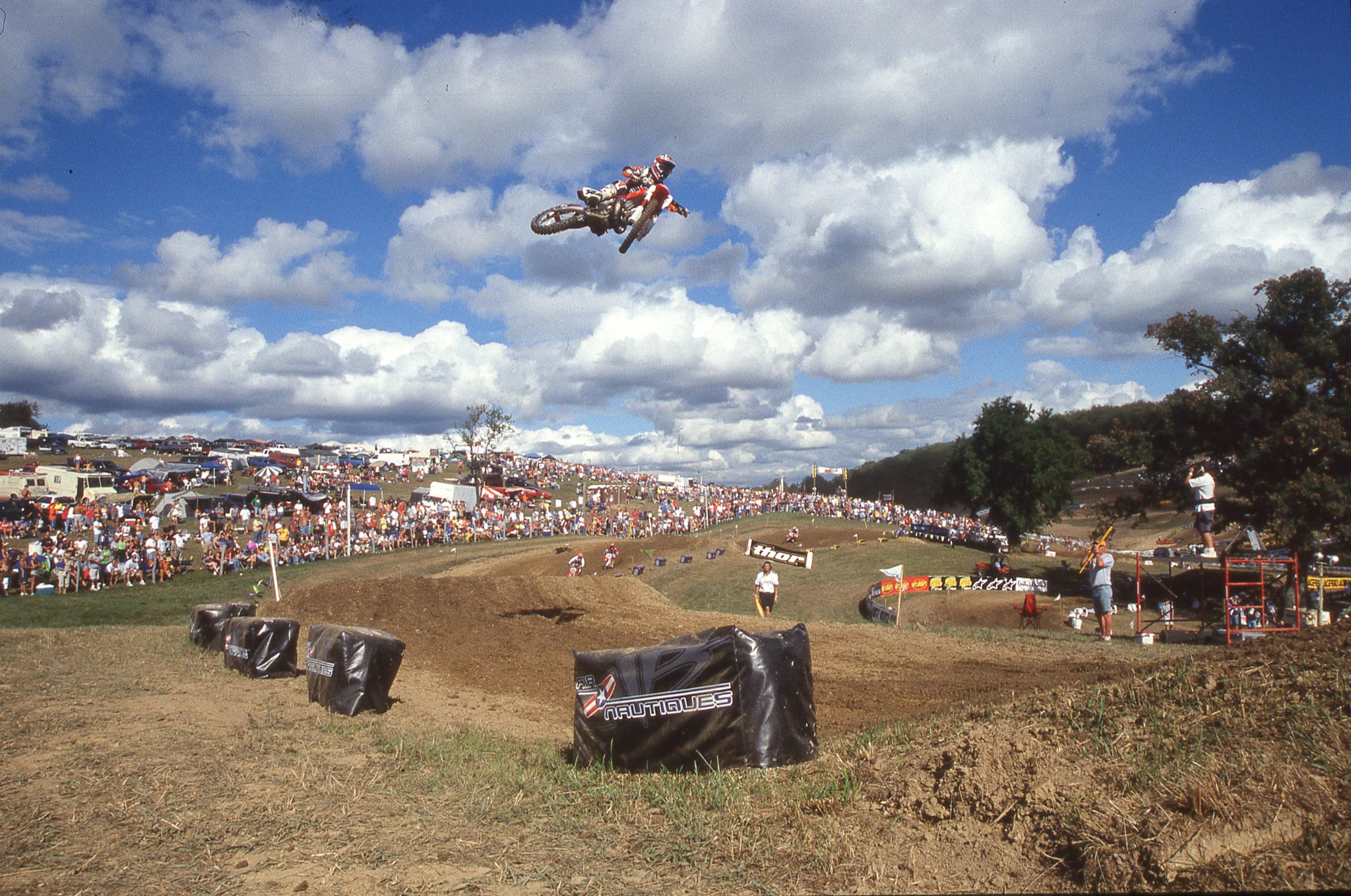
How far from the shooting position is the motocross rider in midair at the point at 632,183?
1212cm

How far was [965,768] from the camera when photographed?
16.3ft

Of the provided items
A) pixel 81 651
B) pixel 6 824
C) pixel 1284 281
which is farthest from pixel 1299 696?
pixel 1284 281

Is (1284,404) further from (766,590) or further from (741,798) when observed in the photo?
(741,798)

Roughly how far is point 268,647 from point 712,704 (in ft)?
32.9

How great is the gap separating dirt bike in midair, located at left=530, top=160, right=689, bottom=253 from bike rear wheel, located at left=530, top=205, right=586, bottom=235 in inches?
0.4

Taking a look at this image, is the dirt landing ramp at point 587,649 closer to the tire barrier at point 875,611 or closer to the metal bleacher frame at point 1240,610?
the metal bleacher frame at point 1240,610

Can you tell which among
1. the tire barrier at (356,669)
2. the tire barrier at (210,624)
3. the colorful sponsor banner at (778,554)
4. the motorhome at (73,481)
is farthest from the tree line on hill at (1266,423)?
the motorhome at (73,481)

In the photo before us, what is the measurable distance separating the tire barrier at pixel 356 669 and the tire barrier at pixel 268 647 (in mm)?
2969

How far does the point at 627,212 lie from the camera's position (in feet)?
39.9

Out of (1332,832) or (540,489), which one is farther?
(540,489)

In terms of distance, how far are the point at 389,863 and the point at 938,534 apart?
46.1 m

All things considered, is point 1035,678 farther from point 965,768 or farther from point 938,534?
point 938,534

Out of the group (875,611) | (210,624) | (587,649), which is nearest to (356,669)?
(587,649)

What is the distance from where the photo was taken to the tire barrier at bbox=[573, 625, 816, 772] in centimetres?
616
